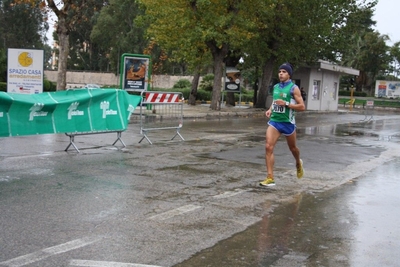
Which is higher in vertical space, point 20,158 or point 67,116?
point 67,116

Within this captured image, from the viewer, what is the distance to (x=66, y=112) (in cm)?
1112

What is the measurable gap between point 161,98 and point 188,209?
8.03m

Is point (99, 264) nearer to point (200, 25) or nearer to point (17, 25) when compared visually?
point (200, 25)

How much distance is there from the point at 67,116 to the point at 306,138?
8.88 metres

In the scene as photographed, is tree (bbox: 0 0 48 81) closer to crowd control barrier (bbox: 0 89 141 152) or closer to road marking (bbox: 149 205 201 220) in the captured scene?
crowd control barrier (bbox: 0 89 141 152)

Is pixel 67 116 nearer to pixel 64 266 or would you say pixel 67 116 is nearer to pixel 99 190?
pixel 99 190

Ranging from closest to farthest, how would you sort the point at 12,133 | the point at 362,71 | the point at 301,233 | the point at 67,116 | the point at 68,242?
the point at 68,242
the point at 301,233
the point at 12,133
the point at 67,116
the point at 362,71

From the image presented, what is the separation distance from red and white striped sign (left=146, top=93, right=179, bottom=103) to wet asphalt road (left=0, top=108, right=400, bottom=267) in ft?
7.27

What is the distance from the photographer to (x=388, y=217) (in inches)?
272

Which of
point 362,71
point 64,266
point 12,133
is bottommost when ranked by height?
point 64,266

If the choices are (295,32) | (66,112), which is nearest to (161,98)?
(66,112)

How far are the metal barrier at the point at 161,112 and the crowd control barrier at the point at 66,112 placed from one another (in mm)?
1169

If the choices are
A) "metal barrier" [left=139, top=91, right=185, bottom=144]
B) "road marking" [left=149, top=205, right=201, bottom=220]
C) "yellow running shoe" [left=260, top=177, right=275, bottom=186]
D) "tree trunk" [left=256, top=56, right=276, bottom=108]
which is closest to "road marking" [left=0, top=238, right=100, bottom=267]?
"road marking" [left=149, top=205, right=201, bottom=220]

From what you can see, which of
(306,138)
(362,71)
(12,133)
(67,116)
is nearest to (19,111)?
(12,133)
